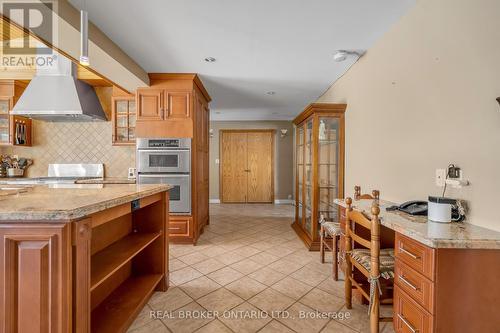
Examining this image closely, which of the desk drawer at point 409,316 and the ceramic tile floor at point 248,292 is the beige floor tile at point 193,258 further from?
the desk drawer at point 409,316

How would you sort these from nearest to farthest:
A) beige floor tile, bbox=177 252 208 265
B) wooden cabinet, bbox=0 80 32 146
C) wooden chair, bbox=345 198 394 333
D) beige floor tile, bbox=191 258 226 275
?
1. wooden chair, bbox=345 198 394 333
2. beige floor tile, bbox=191 258 226 275
3. beige floor tile, bbox=177 252 208 265
4. wooden cabinet, bbox=0 80 32 146

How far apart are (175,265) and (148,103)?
2.18m

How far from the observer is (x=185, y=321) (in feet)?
5.42

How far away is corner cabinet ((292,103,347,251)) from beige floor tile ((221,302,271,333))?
144 cm

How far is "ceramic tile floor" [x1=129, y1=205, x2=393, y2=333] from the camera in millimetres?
1622

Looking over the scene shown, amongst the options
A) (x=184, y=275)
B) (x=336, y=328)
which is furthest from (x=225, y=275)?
(x=336, y=328)

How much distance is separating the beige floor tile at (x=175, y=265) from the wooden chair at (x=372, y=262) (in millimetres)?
1710

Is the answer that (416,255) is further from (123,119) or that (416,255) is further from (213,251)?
(123,119)

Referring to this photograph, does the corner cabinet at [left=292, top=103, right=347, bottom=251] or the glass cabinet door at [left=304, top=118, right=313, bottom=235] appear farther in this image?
the glass cabinet door at [left=304, top=118, right=313, bottom=235]

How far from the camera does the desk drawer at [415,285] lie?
1.06 m

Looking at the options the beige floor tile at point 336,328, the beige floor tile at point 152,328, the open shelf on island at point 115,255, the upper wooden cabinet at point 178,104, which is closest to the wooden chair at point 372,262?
the beige floor tile at point 336,328

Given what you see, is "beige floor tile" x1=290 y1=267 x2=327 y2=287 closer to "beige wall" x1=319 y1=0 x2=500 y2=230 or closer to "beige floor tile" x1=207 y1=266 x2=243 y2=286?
"beige floor tile" x1=207 y1=266 x2=243 y2=286

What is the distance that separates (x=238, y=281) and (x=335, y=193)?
183 centimetres

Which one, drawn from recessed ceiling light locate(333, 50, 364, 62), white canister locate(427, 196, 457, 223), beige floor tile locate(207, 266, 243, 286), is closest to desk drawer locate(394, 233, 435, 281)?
white canister locate(427, 196, 457, 223)
